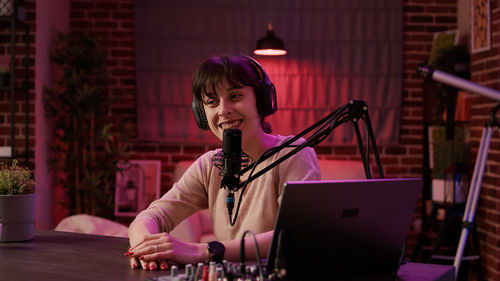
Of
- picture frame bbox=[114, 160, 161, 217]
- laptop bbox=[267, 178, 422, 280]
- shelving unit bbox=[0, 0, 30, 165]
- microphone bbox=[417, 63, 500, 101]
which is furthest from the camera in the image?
picture frame bbox=[114, 160, 161, 217]

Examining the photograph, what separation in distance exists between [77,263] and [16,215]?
401mm

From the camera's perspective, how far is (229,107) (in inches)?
62.6

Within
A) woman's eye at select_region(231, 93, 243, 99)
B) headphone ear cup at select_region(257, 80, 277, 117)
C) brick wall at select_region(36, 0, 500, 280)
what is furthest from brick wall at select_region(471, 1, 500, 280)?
woman's eye at select_region(231, 93, 243, 99)

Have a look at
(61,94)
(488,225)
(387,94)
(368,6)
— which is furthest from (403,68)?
(61,94)

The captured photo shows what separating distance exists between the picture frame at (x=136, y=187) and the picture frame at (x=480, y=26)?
101 inches

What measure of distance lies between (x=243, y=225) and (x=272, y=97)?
1.38 feet

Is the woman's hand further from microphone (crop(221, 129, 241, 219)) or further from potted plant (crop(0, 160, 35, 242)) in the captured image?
potted plant (crop(0, 160, 35, 242))

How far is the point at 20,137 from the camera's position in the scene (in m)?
3.95

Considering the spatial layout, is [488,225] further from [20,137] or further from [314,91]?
[20,137]

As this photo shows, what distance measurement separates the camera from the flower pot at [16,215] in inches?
66.5

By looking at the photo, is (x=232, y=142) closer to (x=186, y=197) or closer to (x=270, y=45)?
(x=186, y=197)

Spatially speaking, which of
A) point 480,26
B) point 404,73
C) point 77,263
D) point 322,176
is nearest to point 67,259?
point 77,263

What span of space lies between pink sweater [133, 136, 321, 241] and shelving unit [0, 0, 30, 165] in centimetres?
239

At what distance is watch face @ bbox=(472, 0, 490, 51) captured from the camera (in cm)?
363
